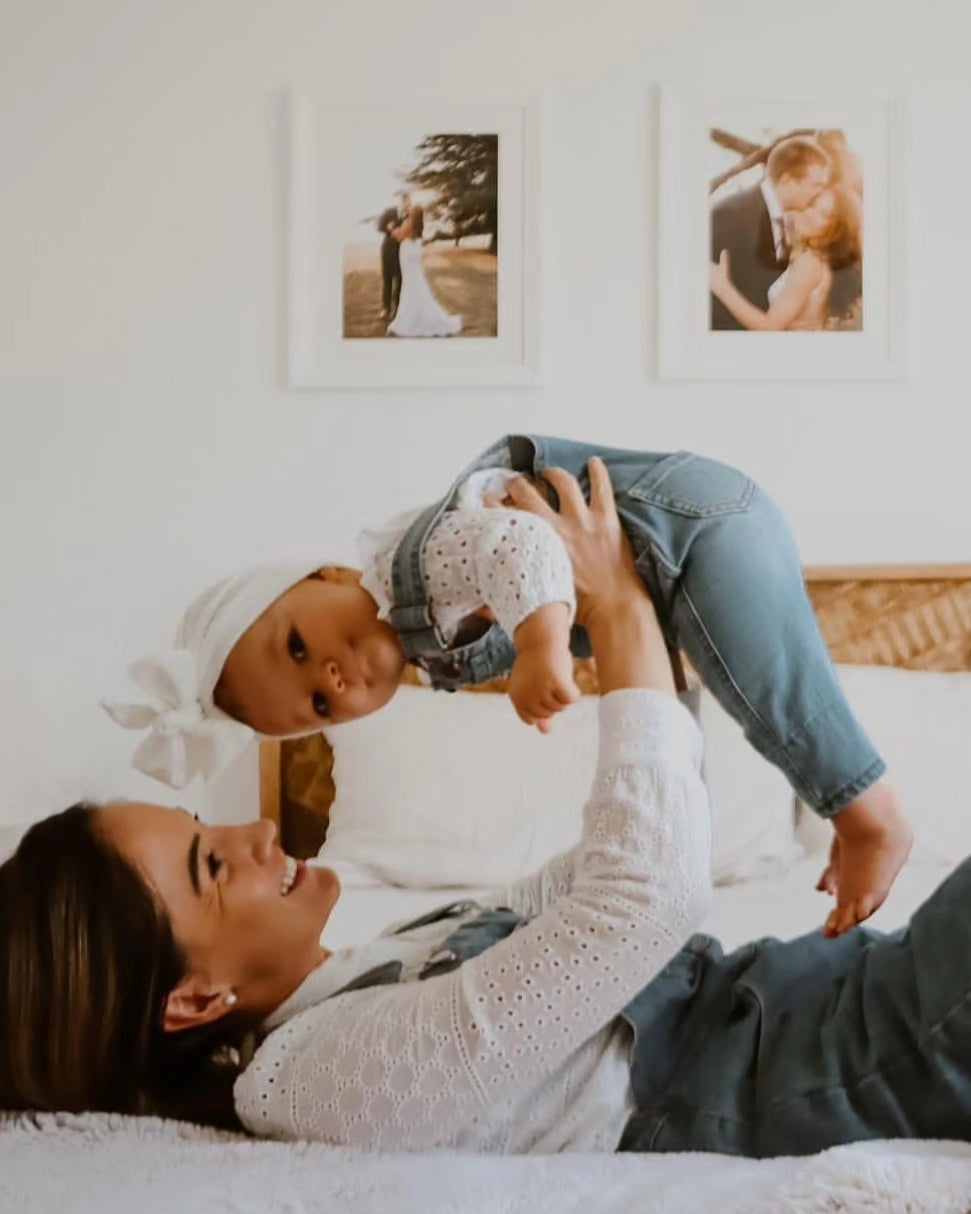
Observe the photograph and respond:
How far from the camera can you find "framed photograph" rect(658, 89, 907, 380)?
275cm

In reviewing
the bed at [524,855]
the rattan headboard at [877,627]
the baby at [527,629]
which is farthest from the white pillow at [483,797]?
the baby at [527,629]

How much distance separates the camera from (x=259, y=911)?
1.18m

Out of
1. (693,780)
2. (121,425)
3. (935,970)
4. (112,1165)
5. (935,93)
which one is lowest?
(112,1165)

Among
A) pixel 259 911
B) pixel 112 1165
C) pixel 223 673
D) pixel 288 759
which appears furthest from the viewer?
pixel 288 759

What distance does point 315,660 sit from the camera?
1.34 m

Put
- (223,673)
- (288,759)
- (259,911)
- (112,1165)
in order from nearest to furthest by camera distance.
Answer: (112,1165)
(259,911)
(223,673)
(288,759)

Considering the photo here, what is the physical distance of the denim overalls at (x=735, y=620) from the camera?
122cm

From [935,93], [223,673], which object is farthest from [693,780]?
[935,93]

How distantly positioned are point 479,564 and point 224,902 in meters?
0.35

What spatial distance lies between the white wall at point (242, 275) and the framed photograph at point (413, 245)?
47 millimetres

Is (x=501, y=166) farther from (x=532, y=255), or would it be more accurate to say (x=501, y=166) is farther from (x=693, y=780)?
(x=693, y=780)

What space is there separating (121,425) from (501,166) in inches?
35.7

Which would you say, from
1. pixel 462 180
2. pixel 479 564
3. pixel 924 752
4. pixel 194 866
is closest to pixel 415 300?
pixel 462 180

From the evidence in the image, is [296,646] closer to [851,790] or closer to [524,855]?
[851,790]
